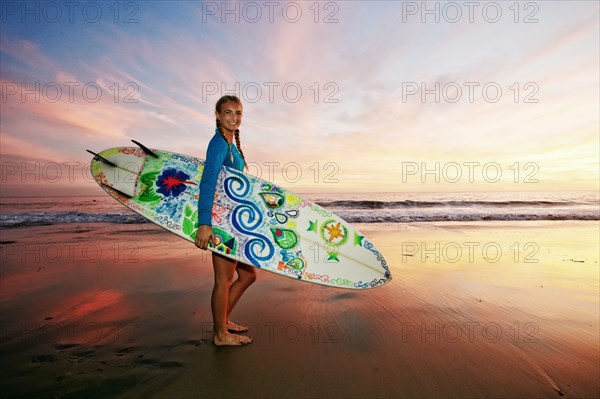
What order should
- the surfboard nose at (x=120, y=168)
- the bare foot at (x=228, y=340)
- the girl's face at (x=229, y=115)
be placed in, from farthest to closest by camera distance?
the surfboard nose at (x=120, y=168)
the girl's face at (x=229, y=115)
the bare foot at (x=228, y=340)

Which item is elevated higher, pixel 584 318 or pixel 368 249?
pixel 368 249

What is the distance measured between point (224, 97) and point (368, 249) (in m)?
1.99

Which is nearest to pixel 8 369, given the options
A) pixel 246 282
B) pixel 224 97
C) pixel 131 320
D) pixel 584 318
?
pixel 131 320

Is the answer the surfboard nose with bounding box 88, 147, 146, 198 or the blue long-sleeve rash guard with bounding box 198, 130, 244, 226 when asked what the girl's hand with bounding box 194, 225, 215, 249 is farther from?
the surfboard nose with bounding box 88, 147, 146, 198

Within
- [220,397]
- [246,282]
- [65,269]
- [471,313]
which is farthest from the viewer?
[65,269]

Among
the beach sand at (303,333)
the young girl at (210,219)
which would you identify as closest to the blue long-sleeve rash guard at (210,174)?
the young girl at (210,219)

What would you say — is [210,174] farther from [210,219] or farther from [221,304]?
[221,304]

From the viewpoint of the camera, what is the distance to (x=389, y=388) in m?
1.77

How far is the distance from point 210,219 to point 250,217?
59 cm

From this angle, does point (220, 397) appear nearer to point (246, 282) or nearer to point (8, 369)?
point (246, 282)

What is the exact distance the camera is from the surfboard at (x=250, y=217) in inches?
101

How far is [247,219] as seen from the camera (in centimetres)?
267

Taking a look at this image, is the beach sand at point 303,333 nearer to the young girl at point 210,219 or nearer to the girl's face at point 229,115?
the young girl at point 210,219

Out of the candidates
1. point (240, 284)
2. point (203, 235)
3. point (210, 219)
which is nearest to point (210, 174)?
point (210, 219)
